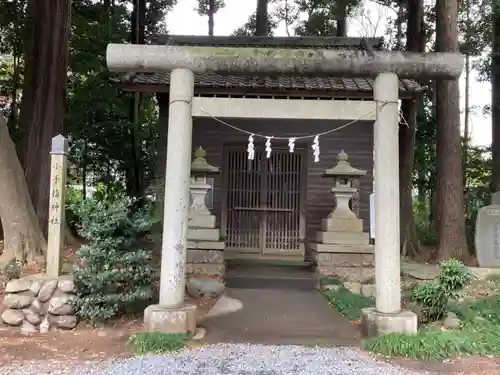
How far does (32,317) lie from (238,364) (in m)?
3.03

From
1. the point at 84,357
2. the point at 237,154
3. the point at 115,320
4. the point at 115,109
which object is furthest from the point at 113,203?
the point at 115,109

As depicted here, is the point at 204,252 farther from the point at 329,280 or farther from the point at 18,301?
the point at 18,301

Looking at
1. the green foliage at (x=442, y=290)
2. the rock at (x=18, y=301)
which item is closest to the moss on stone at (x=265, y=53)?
the green foliage at (x=442, y=290)

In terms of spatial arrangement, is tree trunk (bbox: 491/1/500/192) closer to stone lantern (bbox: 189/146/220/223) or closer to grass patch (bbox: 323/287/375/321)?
grass patch (bbox: 323/287/375/321)

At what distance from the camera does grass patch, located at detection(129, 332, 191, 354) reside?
203 inches

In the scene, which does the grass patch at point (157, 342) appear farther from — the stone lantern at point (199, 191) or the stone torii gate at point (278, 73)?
the stone lantern at point (199, 191)

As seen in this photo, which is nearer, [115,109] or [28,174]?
[28,174]

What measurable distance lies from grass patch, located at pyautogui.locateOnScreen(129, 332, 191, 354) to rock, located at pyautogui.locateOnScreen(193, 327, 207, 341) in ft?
0.70

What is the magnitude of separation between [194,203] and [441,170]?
559cm

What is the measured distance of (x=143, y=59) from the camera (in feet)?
19.1

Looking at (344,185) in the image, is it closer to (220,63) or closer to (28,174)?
(220,63)

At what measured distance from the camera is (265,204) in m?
10.9

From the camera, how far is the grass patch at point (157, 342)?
5.16m

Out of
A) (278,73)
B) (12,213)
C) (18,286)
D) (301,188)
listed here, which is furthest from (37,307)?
(301,188)
